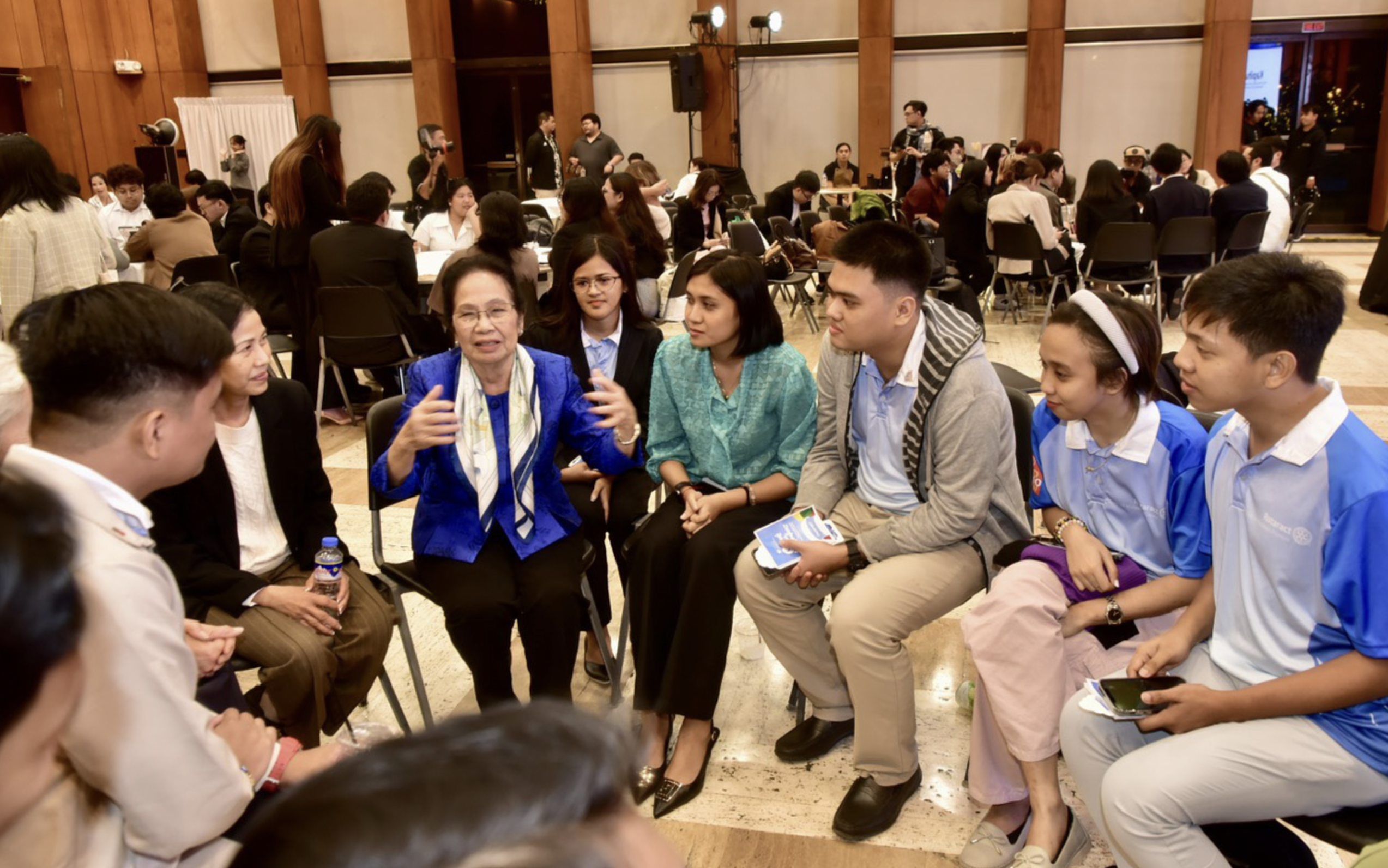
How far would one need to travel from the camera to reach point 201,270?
5.99 meters

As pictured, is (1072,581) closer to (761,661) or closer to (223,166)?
(761,661)

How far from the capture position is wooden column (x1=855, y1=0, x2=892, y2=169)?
507 inches

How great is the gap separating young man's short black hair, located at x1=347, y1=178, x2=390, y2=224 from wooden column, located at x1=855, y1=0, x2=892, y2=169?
29.1ft

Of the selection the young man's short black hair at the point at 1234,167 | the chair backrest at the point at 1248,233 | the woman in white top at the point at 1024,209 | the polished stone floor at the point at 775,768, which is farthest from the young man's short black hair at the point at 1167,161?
the polished stone floor at the point at 775,768

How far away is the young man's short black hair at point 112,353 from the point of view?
→ 1560 millimetres

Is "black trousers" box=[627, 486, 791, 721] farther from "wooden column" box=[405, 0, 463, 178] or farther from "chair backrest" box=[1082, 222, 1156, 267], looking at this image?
"wooden column" box=[405, 0, 463, 178]

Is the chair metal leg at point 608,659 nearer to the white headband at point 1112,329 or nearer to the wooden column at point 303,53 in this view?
the white headband at point 1112,329

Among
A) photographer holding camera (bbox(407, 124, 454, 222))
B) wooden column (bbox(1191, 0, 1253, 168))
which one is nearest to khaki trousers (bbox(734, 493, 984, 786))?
photographer holding camera (bbox(407, 124, 454, 222))

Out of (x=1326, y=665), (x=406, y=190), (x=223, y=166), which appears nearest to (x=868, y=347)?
(x=1326, y=665)

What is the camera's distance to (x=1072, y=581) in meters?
2.24

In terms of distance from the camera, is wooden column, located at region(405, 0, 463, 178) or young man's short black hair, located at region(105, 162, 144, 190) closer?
young man's short black hair, located at region(105, 162, 144, 190)

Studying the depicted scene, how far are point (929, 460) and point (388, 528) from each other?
101 inches

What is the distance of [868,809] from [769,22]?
39.9ft

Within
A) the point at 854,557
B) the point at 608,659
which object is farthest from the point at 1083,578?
the point at 608,659
